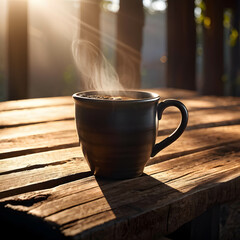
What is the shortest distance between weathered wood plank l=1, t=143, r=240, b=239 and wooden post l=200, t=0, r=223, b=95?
2909 mm

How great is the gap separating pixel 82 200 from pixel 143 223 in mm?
150

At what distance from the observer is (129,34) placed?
3.02m

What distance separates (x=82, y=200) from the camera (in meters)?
0.87

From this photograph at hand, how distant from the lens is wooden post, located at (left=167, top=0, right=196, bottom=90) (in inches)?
137

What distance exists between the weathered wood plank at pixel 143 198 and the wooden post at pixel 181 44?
2471 mm

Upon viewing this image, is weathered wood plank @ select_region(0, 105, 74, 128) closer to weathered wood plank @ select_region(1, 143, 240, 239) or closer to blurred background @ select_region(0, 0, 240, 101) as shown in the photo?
blurred background @ select_region(0, 0, 240, 101)

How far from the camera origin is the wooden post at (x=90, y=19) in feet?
9.19

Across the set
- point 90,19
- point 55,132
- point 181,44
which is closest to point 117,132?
point 55,132

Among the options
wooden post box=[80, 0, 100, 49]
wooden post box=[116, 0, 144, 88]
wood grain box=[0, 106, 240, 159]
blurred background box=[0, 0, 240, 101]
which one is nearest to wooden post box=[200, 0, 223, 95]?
blurred background box=[0, 0, 240, 101]

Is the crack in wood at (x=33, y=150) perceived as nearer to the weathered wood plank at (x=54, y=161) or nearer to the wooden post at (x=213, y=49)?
the weathered wood plank at (x=54, y=161)

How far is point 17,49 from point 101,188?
5.88ft

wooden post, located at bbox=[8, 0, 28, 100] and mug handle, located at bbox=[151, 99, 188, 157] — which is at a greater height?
wooden post, located at bbox=[8, 0, 28, 100]

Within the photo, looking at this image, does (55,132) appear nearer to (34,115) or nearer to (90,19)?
(34,115)

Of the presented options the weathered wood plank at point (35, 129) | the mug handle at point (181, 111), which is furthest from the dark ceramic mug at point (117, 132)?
the weathered wood plank at point (35, 129)
